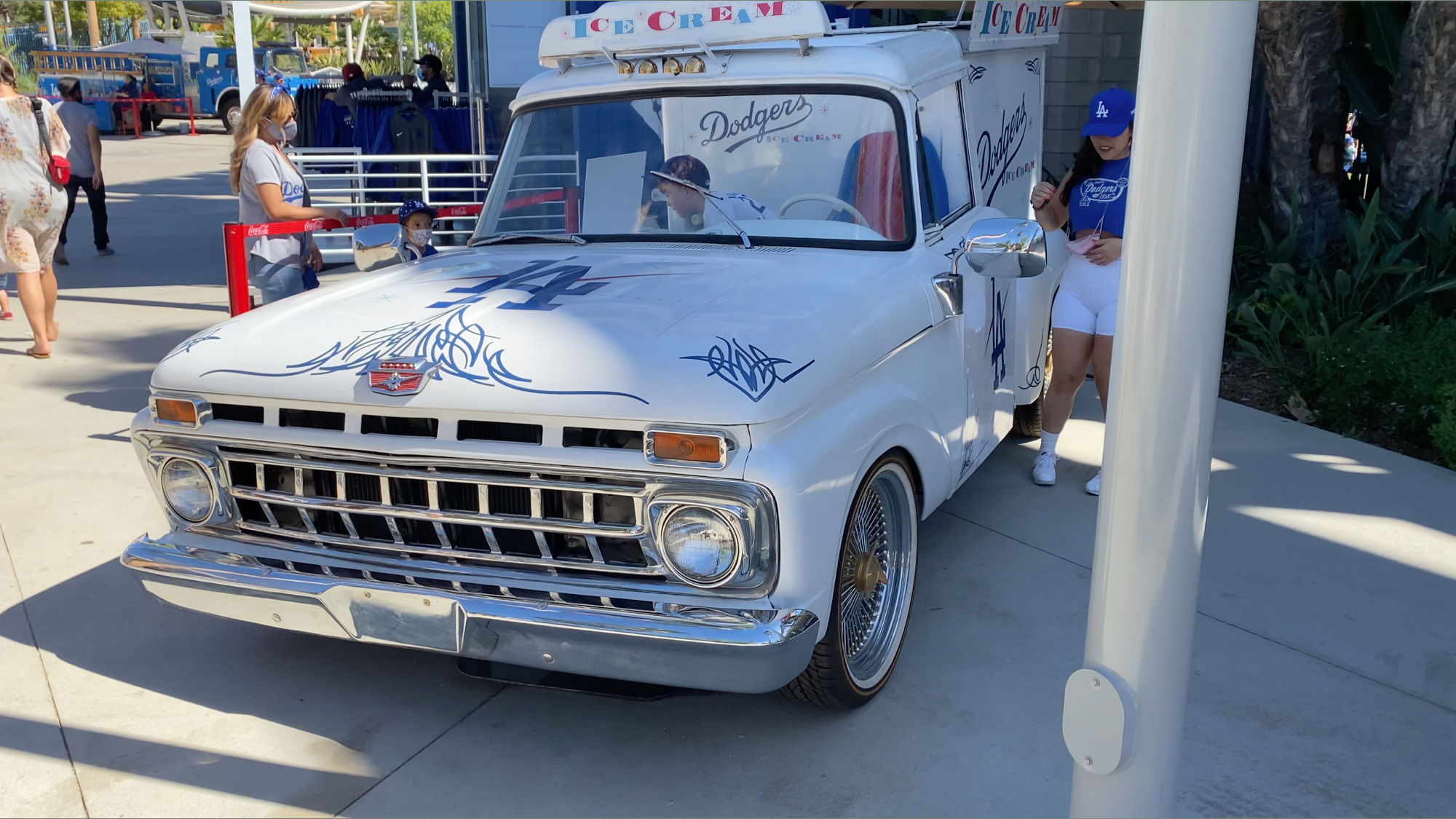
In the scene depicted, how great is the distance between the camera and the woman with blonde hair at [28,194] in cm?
743

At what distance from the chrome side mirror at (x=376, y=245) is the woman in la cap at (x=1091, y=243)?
282 cm

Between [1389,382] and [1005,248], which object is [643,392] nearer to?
[1005,248]

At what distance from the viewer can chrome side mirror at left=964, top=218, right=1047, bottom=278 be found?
149 inches

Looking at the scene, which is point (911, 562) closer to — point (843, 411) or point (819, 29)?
point (843, 411)

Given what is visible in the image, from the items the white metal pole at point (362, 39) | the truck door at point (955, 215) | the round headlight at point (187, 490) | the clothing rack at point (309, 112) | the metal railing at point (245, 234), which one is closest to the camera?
the round headlight at point (187, 490)

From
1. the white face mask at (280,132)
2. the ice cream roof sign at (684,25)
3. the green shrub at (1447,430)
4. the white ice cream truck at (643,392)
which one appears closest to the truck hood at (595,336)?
the white ice cream truck at (643,392)

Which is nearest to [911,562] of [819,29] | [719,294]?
[719,294]

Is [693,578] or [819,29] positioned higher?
[819,29]

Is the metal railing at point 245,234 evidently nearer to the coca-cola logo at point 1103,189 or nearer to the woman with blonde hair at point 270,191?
the woman with blonde hair at point 270,191

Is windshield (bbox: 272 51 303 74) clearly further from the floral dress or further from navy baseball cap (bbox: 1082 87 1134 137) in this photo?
navy baseball cap (bbox: 1082 87 1134 137)

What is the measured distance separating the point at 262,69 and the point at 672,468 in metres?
31.7

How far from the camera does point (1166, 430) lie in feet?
7.32

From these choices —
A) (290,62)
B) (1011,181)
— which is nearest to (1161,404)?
(1011,181)

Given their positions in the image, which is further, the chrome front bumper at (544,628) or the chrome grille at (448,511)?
the chrome grille at (448,511)
